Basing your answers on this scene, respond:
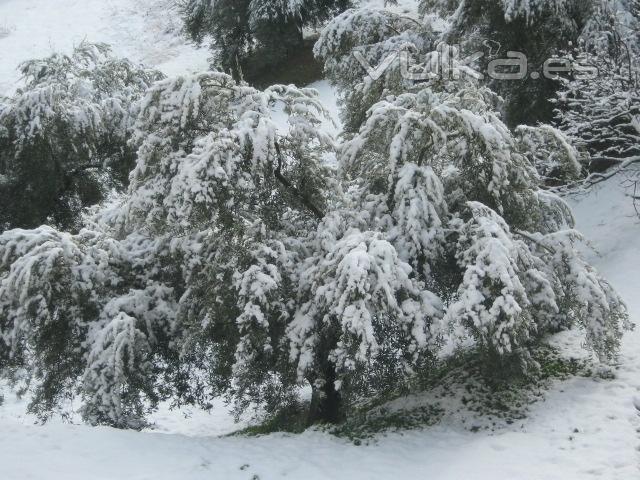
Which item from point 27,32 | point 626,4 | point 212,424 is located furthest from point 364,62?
point 27,32

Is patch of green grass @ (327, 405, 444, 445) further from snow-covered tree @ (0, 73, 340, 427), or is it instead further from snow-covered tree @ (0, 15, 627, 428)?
snow-covered tree @ (0, 73, 340, 427)

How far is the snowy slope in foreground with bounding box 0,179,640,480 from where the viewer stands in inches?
239

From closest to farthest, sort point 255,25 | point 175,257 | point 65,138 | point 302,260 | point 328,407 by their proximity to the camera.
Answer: point 302,260 < point 175,257 < point 328,407 < point 65,138 < point 255,25

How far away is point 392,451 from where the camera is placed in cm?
689

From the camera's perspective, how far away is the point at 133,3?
3481cm

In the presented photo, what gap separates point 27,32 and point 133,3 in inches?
282

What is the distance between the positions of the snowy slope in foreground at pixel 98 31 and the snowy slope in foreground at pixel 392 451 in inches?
870

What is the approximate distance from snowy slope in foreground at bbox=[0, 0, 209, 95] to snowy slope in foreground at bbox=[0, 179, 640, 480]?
22.1m

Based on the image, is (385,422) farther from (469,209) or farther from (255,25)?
(255,25)

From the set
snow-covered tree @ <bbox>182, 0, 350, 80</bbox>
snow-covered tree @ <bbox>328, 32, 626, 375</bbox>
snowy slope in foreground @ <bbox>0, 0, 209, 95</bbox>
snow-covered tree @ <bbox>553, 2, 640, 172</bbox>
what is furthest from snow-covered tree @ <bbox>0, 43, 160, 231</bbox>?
snowy slope in foreground @ <bbox>0, 0, 209, 95</bbox>

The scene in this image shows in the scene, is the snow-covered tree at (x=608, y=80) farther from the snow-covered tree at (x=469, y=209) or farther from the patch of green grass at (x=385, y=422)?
the patch of green grass at (x=385, y=422)

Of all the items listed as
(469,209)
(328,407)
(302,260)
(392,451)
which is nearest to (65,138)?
(302,260)

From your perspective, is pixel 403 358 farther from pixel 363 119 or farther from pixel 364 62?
pixel 364 62

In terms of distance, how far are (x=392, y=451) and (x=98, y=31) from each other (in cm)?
3125
